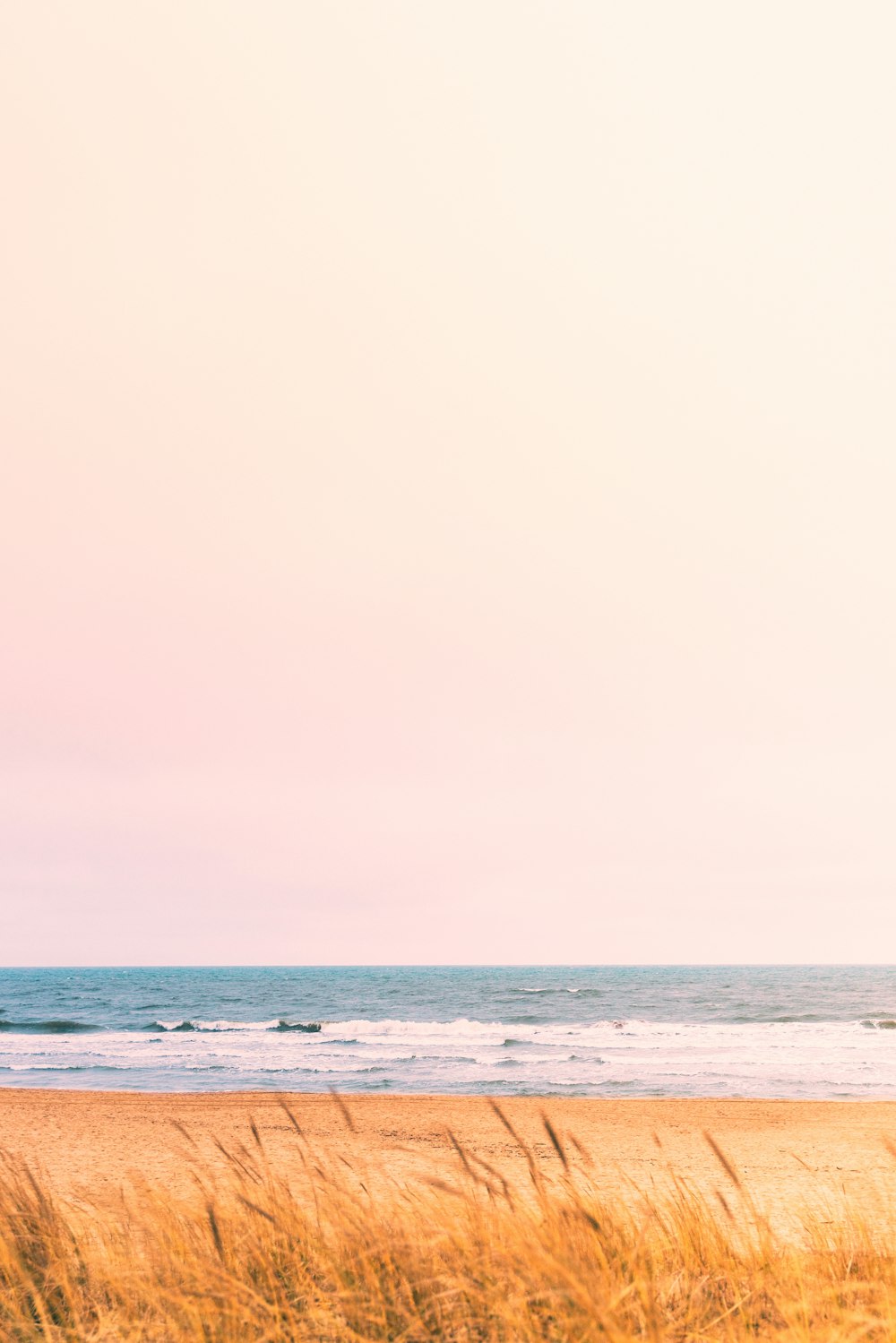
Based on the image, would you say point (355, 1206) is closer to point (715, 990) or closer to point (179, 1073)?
point (179, 1073)

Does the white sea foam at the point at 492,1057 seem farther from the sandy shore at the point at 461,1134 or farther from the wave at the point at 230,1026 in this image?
the sandy shore at the point at 461,1134

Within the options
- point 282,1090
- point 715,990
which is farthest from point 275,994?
point 282,1090

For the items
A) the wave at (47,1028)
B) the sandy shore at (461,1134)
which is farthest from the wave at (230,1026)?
the sandy shore at (461,1134)

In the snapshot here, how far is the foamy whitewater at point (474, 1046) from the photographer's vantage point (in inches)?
1035

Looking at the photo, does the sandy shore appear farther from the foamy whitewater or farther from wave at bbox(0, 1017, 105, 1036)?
wave at bbox(0, 1017, 105, 1036)

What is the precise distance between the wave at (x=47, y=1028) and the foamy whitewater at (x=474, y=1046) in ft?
0.38

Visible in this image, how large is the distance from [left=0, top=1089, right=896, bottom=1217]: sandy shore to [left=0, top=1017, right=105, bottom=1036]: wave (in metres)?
21.4

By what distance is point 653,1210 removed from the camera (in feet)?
15.1

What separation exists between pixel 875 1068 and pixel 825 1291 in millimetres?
28745

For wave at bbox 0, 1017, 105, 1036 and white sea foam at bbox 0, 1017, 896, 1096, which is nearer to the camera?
white sea foam at bbox 0, 1017, 896, 1096

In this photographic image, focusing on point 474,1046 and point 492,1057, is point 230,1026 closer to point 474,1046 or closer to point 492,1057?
point 474,1046

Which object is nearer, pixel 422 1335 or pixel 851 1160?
pixel 422 1335

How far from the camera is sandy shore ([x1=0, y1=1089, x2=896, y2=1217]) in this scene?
14242 millimetres

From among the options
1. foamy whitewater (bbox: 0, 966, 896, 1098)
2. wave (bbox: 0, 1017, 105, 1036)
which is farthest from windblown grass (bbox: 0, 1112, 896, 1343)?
wave (bbox: 0, 1017, 105, 1036)
